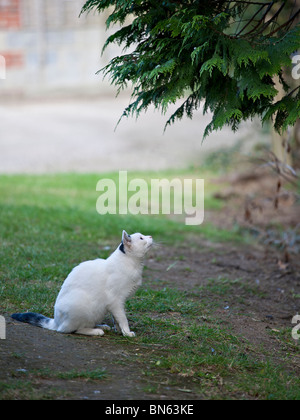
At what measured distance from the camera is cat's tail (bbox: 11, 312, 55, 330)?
506 centimetres

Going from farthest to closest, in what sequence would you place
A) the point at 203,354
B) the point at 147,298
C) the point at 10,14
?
the point at 10,14, the point at 147,298, the point at 203,354

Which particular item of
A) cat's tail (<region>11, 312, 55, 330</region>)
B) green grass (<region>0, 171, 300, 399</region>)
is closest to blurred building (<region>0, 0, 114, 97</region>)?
green grass (<region>0, 171, 300, 399</region>)

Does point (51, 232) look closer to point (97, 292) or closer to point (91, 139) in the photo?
point (97, 292)

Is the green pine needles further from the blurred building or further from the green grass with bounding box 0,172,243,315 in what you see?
the blurred building

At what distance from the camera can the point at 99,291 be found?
495 centimetres

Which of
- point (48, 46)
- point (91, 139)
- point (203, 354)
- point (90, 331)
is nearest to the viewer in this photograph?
point (203, 354)

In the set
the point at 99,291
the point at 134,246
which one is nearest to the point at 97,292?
the point at 99,291

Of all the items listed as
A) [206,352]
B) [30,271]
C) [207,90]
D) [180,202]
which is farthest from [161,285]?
[180,202]

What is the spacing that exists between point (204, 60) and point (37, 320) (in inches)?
104

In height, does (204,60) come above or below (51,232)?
above

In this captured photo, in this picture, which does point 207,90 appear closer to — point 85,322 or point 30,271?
point 85,322

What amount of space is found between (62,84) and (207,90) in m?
19.1

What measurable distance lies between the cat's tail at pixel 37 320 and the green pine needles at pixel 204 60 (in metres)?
1.90

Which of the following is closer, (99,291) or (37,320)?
(99,291)
